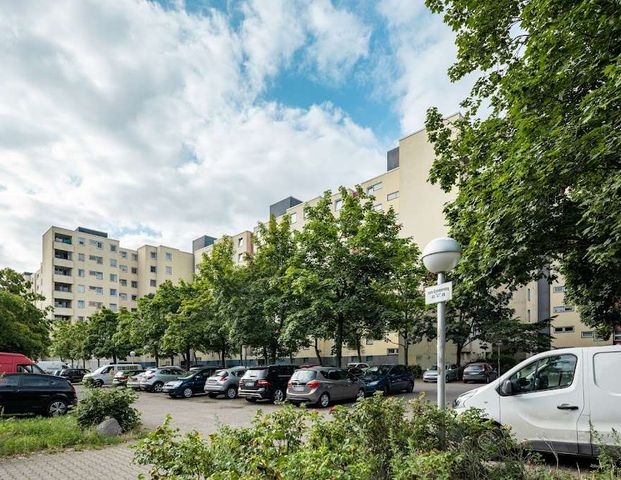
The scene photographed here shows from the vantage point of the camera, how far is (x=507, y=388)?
6.95m

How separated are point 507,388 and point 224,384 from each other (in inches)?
658

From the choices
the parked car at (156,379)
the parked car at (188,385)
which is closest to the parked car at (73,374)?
the parked car at (156,379)

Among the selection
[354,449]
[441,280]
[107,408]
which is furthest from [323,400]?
[354,449]

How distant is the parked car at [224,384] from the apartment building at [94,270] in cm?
4501

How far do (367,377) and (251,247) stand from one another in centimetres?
4415

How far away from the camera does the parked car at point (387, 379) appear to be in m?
20.3

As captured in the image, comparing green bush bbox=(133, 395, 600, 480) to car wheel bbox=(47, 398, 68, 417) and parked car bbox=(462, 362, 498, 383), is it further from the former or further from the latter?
parked car bbox=(462, 362, 498, 383)

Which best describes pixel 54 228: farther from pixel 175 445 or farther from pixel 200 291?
pixel 175 445

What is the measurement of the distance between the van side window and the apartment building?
61.8 metres

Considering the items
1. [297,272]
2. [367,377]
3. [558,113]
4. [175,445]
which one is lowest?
[367,377]

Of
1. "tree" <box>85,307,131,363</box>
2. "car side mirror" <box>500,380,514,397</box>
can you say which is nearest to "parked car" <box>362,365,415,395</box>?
"car side mirror" <box>500,380,514,397</box>

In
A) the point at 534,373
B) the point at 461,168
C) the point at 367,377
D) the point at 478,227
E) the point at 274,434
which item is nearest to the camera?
the point at 274,434

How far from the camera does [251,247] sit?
207 feet

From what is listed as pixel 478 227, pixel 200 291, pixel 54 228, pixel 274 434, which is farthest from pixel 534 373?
pixel 54 228
